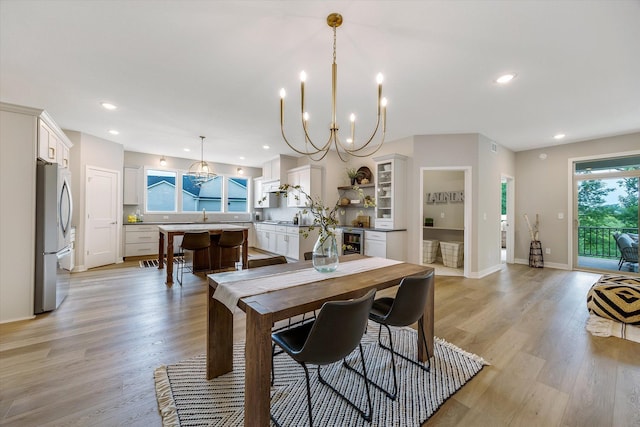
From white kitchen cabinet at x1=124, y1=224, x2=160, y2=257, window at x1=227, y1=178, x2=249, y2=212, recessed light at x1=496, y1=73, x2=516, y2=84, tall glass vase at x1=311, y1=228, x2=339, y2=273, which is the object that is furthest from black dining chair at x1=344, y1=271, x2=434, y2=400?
window at x1=227, y1=178, x2=249, y2=212

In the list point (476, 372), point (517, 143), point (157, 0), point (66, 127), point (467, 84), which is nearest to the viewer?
point (157, 0)

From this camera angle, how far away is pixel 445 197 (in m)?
5.98

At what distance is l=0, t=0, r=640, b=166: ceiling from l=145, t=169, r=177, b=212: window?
8.83 ft

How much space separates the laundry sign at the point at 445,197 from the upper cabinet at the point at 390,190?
5.35 feet

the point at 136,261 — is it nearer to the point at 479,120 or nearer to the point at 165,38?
the point at 165,38

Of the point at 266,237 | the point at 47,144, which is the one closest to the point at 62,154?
the point at 47,144

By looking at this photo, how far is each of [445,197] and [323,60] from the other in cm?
466

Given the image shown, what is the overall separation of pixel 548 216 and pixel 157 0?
722cm

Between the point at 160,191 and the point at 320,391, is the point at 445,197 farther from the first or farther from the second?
the point at 160,191

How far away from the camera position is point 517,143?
208 inches

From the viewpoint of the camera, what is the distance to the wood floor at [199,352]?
5.16 feet

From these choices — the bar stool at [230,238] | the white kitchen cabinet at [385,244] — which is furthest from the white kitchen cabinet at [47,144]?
the white kitchen cabinet at [385,244]

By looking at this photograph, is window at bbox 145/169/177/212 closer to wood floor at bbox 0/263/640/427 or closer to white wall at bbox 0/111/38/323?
wood floor at bbox 0/263/640/427

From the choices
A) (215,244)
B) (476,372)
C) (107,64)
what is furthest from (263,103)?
(476,372)
